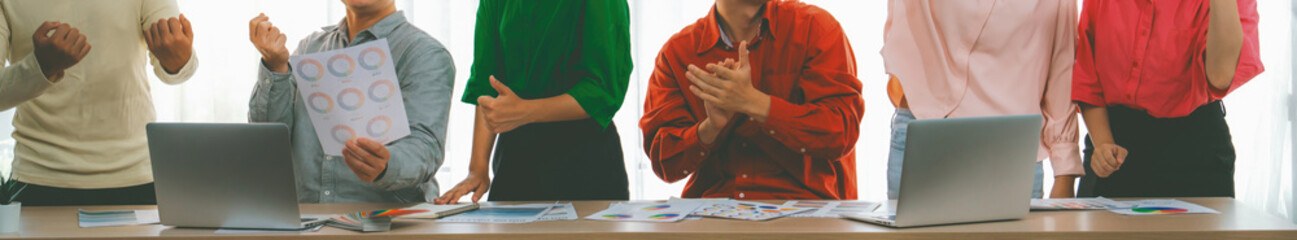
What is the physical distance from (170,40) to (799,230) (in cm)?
160

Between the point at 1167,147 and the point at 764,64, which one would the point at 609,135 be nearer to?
the point at 764,64

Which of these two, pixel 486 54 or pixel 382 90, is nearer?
pixel 382 90

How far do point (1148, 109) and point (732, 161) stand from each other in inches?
38.6

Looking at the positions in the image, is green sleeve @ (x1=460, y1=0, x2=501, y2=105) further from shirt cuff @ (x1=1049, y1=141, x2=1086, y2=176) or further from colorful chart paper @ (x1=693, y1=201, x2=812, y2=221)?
shirt cuff @ (x1=1049, y1=141, x2=1086, y2=176)

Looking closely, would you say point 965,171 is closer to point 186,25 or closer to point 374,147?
point 374,147

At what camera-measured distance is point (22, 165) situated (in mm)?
2258

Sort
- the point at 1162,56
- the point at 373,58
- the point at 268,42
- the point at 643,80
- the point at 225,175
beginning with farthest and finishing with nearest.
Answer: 1. the point at 643,80
2. the point at 1162,56
3. the point at 268,42
4. the point at 373,58
5. the point at 225,175

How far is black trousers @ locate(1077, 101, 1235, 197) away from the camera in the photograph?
215 centimetres

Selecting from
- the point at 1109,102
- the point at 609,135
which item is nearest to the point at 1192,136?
the point at 1109,102

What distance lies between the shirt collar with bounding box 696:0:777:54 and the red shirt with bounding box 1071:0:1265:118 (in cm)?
78

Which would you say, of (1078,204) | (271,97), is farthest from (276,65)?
(1078,204)

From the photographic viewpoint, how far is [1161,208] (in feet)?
5.61

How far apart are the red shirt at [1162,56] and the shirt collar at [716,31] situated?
0.78 m

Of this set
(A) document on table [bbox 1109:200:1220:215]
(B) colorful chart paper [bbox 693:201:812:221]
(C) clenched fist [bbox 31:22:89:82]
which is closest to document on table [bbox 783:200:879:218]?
(B) colorful chart paper [bbox 693:201:812:221]
